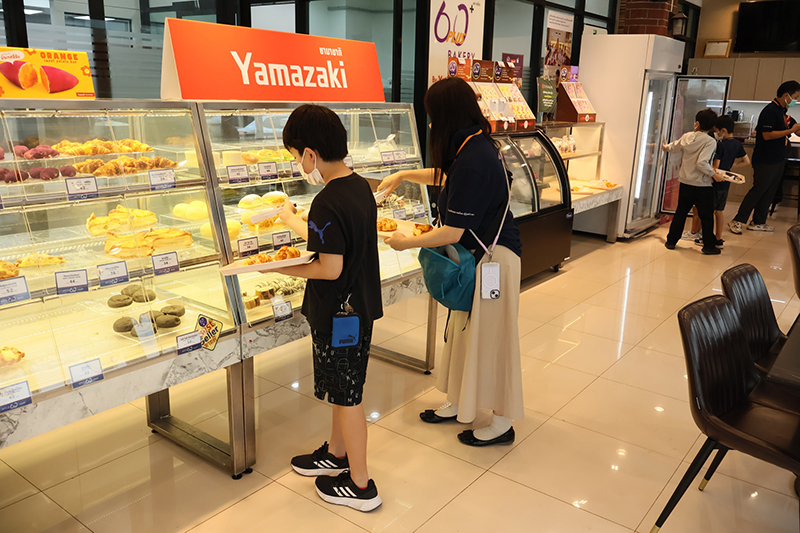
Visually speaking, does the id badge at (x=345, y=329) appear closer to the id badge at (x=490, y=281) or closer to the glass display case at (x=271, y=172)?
the glass display case at (x=271, y=172)

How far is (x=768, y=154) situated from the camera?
8406 millimetres

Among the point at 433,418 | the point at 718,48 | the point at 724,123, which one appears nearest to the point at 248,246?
the point at 433,418

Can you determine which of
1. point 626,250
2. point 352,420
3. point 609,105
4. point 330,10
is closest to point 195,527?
point 352,420

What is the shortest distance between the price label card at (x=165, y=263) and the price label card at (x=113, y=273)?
12cm

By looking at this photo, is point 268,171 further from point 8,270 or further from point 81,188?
point 8,270

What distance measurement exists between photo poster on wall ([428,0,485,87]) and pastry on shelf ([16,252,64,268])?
3854 mm

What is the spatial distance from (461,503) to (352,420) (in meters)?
0.64

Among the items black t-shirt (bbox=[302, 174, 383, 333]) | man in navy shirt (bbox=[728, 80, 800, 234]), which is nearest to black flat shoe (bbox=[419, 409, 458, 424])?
black t-shirt (bbox=[302, 174, 383, 333])

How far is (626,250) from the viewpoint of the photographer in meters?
7.50

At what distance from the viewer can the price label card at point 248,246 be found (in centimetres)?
279

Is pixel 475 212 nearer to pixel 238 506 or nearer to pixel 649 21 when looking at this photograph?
pixel 238 506

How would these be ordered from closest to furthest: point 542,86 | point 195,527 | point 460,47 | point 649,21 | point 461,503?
1. point 195,527
2. point 461,503
3. point 460,47
4. point 542,86
5. point 649,21

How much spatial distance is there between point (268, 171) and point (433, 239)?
0.86m

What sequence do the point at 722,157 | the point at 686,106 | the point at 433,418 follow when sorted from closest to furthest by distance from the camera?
the point at 433,418, the point at 722,157, the point at 686,106
